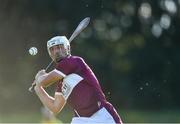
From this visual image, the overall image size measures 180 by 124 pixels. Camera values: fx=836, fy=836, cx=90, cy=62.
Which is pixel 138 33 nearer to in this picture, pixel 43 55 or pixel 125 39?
pixel 125 39

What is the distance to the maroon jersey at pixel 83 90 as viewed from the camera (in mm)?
9062

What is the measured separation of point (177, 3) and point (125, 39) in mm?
3026

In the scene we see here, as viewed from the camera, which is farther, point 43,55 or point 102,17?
point 102,17

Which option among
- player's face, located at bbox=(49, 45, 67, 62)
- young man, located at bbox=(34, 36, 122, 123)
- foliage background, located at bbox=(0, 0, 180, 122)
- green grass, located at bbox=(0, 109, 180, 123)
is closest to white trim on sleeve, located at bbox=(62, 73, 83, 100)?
young man, located at bbox=(34, 36, 122, 123)

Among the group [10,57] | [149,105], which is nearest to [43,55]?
[10,57]

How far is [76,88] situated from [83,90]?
0.26 ft

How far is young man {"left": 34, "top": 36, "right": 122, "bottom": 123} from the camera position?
907 centimetres

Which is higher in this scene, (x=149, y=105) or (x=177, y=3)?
(x=177, y=3)

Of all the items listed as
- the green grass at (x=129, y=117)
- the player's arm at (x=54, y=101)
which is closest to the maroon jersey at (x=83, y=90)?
the player's arm at (x=54, y=101)

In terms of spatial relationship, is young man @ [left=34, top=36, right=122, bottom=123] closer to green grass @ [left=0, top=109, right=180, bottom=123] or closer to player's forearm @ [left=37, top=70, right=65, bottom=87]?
player's forearm @ [left=37, top=70, right=65, bottom=87]

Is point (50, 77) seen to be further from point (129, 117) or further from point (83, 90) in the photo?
point (129, 117)

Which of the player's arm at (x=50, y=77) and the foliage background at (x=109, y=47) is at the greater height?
the player's arm at (x=50, y=77)

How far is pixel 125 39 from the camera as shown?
3725 centimetres

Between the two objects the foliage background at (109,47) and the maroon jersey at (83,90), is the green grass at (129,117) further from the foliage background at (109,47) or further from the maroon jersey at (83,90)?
the maroon jersey at (83,90)
